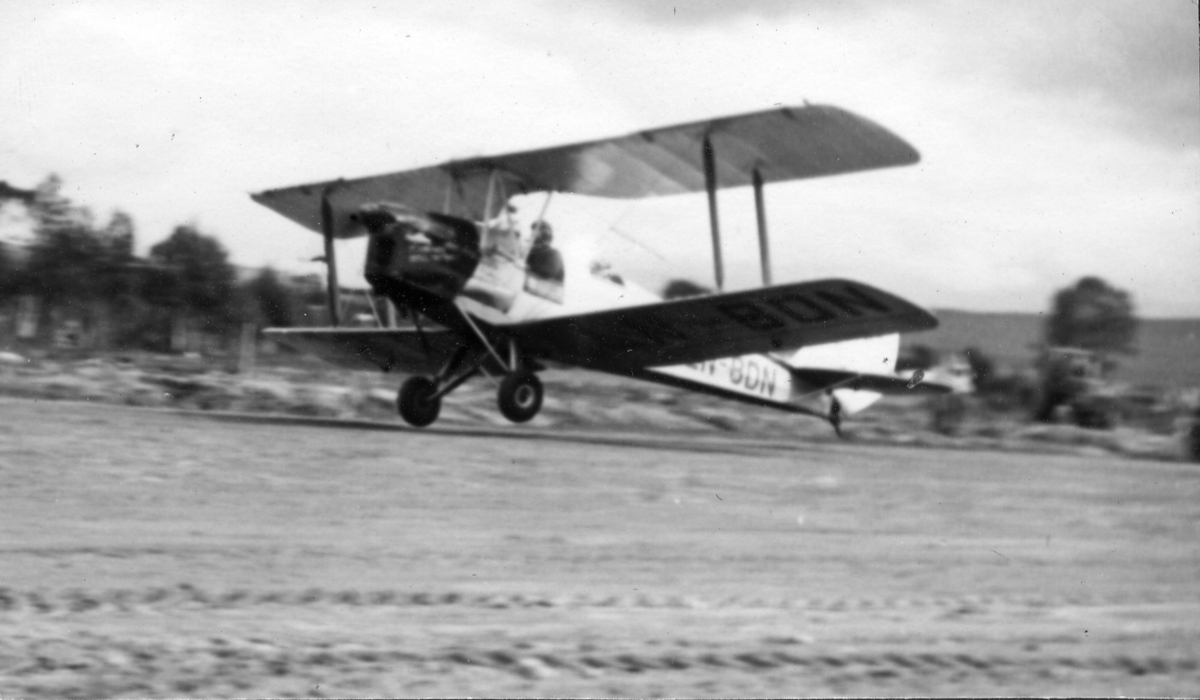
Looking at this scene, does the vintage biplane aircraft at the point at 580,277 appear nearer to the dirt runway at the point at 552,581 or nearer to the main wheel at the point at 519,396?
the main wheel at the point at 519,396

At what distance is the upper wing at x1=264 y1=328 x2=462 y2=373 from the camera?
13.5 metres

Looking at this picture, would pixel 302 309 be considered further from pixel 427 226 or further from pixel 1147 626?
pixel 1147 626

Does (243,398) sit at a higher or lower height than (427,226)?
lower

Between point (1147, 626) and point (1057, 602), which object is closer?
point (1147, 626)

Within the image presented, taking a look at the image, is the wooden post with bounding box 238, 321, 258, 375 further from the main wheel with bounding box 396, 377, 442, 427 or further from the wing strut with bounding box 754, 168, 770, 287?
the wing strut with bounding box 754, 168, 770, 287

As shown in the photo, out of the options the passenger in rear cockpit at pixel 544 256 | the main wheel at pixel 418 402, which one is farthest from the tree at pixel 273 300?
the passenger in rear cockpit at pixel 544 256

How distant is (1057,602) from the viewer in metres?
4.20

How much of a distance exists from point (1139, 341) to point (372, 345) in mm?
9683

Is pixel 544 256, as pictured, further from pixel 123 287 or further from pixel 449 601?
pixel 449 601

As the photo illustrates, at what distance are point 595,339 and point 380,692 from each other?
9190mm

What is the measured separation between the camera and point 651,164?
11695mm

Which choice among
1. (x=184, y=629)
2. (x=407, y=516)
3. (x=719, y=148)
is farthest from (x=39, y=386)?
(x=184, y=629)

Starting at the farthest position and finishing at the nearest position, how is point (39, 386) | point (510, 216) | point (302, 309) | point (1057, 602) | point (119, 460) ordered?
point (302, 309) < point (39, 386) < point (510, 216) < point (119, 460) < point (1057, 602)

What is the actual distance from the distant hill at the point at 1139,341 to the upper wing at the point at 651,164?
157 centimetres
